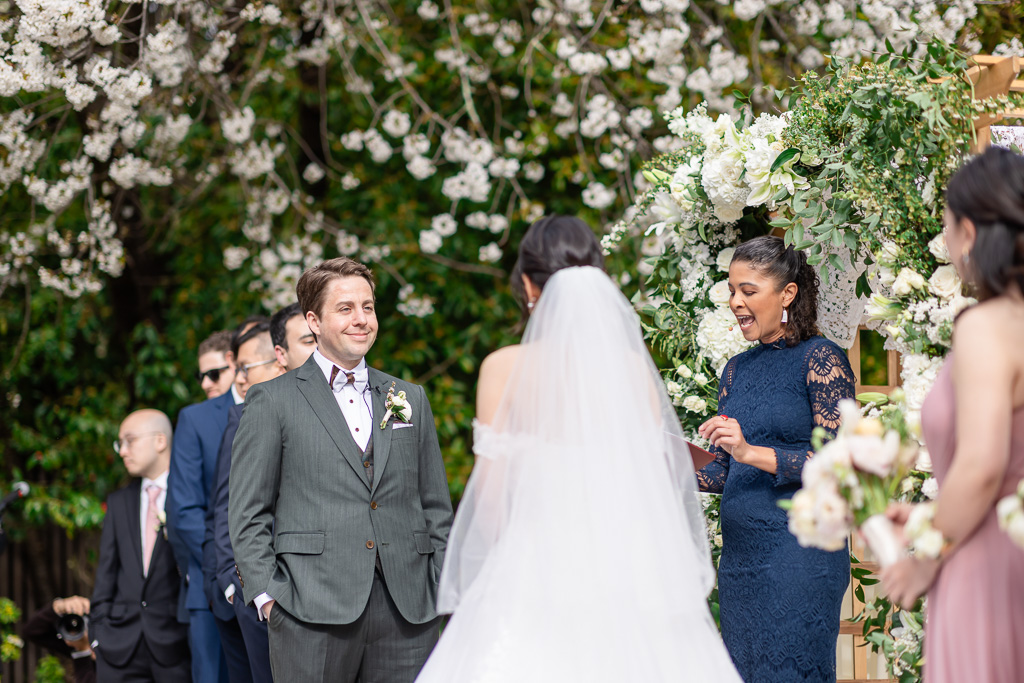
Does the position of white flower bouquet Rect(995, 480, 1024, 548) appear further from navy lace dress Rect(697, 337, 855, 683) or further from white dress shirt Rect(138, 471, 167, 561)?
white dress shirt Rect(138, 471, 167, 561)

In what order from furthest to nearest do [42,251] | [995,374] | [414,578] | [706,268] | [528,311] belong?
[42,251] < [706,268] < [414,578] < [528,311] < [995,374]

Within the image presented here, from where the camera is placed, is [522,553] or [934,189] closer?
[522,553]

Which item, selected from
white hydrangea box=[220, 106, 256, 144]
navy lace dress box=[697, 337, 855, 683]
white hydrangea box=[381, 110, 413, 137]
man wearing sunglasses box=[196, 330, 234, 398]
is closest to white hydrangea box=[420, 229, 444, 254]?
white hydrangea box=[381, 110, 413, 137]

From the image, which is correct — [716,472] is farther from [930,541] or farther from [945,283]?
[930,541]

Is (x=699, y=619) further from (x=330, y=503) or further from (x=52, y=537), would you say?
(x=52, y=537)

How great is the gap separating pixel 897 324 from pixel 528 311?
1.17 meters

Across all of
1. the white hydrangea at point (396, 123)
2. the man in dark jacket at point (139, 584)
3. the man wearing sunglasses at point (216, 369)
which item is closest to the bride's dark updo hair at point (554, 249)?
the man wearing sunglasses at point (216, 369)

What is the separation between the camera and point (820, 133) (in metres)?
3.45

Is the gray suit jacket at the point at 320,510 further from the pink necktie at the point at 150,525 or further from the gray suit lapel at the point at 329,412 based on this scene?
the pink necktie at the point at 150,525

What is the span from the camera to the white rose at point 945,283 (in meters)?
2.92

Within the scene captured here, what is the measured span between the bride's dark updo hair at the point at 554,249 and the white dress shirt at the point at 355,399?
93cm

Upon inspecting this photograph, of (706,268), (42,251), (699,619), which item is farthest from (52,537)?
(699,619)

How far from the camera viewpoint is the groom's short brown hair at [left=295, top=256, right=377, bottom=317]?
137 inches

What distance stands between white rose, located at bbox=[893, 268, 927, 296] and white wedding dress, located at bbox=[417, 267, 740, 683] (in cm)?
88
